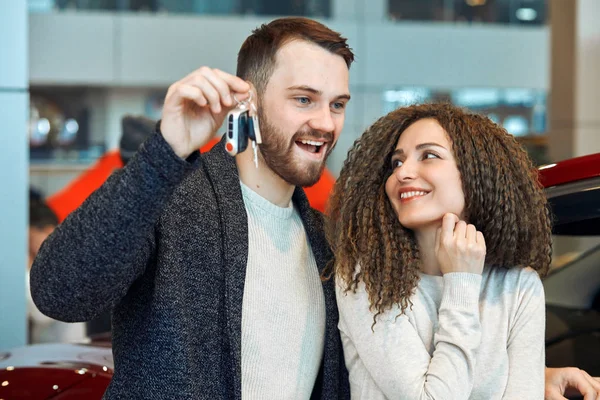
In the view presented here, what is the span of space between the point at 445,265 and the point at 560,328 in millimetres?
949

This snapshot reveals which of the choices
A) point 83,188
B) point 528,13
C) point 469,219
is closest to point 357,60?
point 83,188

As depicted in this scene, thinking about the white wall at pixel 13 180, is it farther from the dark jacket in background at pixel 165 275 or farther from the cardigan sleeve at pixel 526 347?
the cardigan sleeve at pixel 526 347

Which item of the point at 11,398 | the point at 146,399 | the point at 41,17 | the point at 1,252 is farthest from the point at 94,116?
the point at 146,399

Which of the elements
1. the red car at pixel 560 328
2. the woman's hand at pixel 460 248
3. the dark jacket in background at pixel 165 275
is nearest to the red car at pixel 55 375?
the red car at pixel 560 328

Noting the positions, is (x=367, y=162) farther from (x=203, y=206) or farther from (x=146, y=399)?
(x=146, y=399)

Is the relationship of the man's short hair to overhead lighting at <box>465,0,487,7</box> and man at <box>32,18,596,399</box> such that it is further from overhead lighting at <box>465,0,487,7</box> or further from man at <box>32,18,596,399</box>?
overhead lighting at <box>465,0,487,7</box>

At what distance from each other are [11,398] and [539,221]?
1518mm

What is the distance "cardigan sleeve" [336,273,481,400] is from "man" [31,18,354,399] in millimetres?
201

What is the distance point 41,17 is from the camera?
1047cm

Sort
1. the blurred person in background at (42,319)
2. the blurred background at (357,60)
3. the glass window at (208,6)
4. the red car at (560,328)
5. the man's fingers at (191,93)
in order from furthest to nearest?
the glass window at (208,6) < the blurred background at (357,60) < the blurred person in background at (42,319) < the red car at (560,328) < the man's fingers at (191,93)

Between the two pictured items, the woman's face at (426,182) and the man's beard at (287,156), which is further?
the man's beard at (287,156)

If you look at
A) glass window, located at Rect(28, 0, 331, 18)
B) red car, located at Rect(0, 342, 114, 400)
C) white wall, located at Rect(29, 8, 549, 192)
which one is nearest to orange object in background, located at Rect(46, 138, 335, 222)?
red car, located at Rect(0, 342, 114, 400)

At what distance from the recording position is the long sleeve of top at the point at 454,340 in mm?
1783

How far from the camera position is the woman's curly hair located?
1.94 metres
